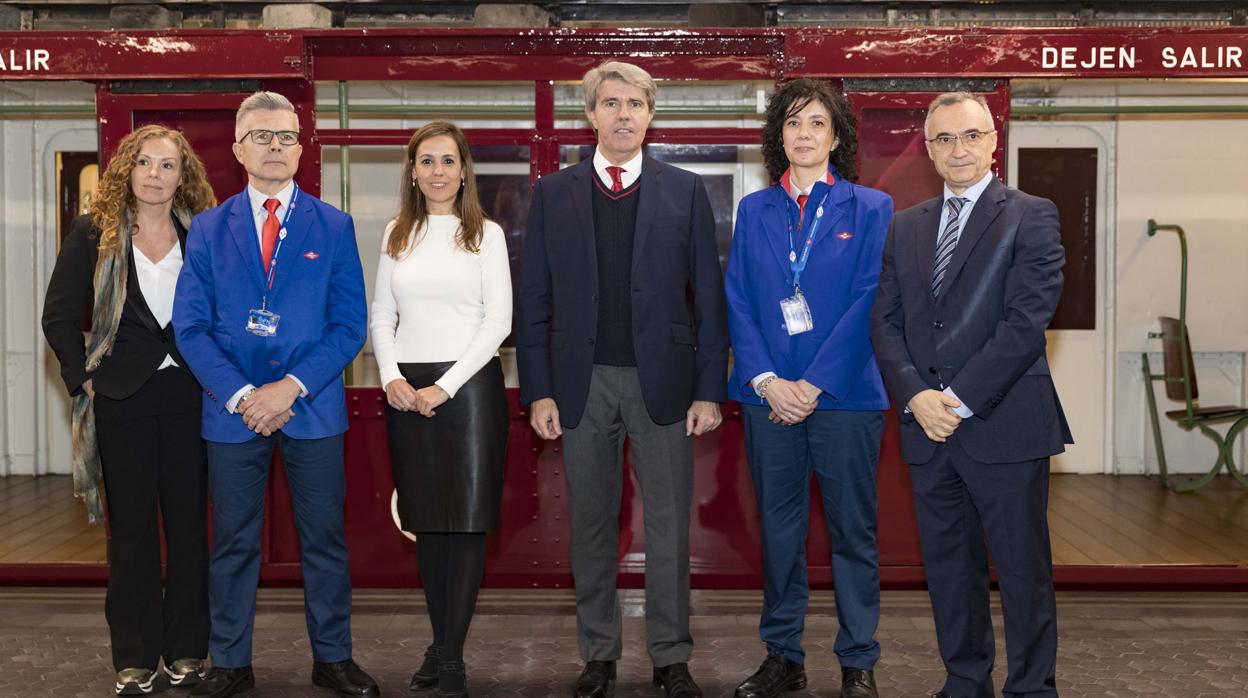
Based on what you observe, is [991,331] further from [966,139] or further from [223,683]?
[223,683]

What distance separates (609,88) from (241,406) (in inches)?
59.1

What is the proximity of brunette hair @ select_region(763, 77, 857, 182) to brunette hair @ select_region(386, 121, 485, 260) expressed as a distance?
101 cm

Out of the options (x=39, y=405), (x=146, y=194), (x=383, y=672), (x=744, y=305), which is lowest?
(x=383, y=672)

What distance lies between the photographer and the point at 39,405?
802cm

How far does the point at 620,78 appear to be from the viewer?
352cm

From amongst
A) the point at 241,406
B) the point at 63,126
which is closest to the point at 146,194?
the point at 241,406

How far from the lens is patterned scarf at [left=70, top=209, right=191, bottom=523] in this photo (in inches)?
143

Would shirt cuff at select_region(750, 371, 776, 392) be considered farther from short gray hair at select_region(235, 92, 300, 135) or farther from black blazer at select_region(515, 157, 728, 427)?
short gray hair at select_region(235, 92, 300, 135)

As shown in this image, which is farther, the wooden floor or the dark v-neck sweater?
the wooden floor

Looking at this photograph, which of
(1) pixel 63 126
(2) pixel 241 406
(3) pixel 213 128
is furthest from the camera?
(1) pixel 63 126

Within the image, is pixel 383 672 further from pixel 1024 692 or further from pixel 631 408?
pixel 1024 692

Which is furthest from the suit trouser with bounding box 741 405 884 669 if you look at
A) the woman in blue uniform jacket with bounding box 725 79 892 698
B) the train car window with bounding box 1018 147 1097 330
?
the train car window with bounding box 1018 147 1097 330

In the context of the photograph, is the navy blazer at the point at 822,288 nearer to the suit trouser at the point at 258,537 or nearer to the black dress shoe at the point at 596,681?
the black dress shoe at the point at 596,681

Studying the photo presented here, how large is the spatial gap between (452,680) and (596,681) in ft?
1.49
